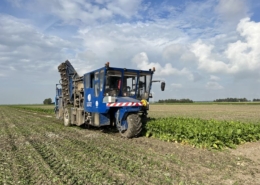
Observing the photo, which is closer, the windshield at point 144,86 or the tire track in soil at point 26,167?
the tire track in soil at point 26,167

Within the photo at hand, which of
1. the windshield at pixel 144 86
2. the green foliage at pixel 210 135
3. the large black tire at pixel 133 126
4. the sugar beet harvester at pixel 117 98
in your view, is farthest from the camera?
the windshield at pixel 144 86

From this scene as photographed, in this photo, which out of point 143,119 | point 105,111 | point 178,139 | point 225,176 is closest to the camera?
point 225,176

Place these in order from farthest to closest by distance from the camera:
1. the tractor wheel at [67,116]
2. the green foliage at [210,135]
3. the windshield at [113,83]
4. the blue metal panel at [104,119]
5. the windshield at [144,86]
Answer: the tractor wheel at [67,116] < the windshield at [144,86] < the blue metal panel at [104,119] < the windshield at [113,83] < the green foliage at [210,135]

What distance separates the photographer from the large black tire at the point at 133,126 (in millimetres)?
10195

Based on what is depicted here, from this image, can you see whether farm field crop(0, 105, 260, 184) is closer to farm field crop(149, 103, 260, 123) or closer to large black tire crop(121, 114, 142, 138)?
large black tire crop(121, 114, 142, 138)

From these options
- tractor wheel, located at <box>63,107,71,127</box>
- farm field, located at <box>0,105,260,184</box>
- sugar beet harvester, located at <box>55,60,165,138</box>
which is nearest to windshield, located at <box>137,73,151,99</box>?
sugar beet harvester, located at <box>55,60,165,138</box>

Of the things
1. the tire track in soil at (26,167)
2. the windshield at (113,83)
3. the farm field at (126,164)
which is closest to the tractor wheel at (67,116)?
the windshield at (113,83)

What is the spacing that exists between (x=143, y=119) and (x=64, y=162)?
557cm

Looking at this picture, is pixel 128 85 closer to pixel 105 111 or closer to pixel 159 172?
pixel 105 111

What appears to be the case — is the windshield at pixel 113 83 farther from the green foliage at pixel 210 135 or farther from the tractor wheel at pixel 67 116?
the tractor wheel at pixel 67 116

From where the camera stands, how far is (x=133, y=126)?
10.2 metres

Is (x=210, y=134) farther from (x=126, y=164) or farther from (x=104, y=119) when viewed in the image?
(x=104, y=119)

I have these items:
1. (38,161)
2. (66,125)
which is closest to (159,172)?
(38,161)

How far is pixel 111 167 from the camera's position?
601cm
